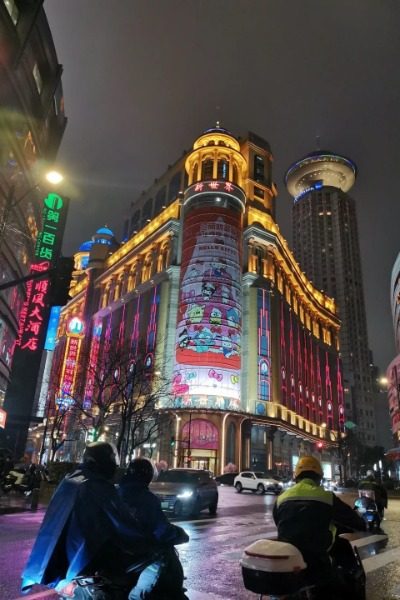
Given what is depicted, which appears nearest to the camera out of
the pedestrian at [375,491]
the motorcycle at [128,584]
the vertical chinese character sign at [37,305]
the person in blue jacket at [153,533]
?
the motorcycle at [128,584]

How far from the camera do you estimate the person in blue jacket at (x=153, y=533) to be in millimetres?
2912

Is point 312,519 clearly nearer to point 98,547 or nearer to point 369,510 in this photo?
point 98,547

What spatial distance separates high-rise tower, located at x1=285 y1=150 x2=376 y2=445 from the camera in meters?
124

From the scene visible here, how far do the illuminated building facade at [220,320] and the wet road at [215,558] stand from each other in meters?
28.5

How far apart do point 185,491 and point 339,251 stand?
130 meters

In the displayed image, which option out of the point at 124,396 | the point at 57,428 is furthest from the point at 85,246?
the point at 124,396

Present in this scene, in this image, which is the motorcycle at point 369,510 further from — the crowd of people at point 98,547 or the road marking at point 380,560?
the crowd of people at point 98,547

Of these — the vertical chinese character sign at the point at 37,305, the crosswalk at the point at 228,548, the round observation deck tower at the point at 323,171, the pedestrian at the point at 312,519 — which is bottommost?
the crosswalk at the point at 228,548

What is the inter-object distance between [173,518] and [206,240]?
4559cm

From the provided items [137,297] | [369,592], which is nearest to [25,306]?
[369,592]

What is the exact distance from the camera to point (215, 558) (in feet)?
24.4

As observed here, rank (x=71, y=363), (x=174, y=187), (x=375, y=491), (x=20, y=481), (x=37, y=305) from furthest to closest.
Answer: (x=174, y=187) < (x=71, y=363) < (x=37, y=305) < (x=20, y=481) < (x=375, y=491)

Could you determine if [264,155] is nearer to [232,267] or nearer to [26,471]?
[232,267]

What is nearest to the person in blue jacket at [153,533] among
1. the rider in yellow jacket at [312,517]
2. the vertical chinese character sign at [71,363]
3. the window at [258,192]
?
the rider in yellow jacket at [312,517]
